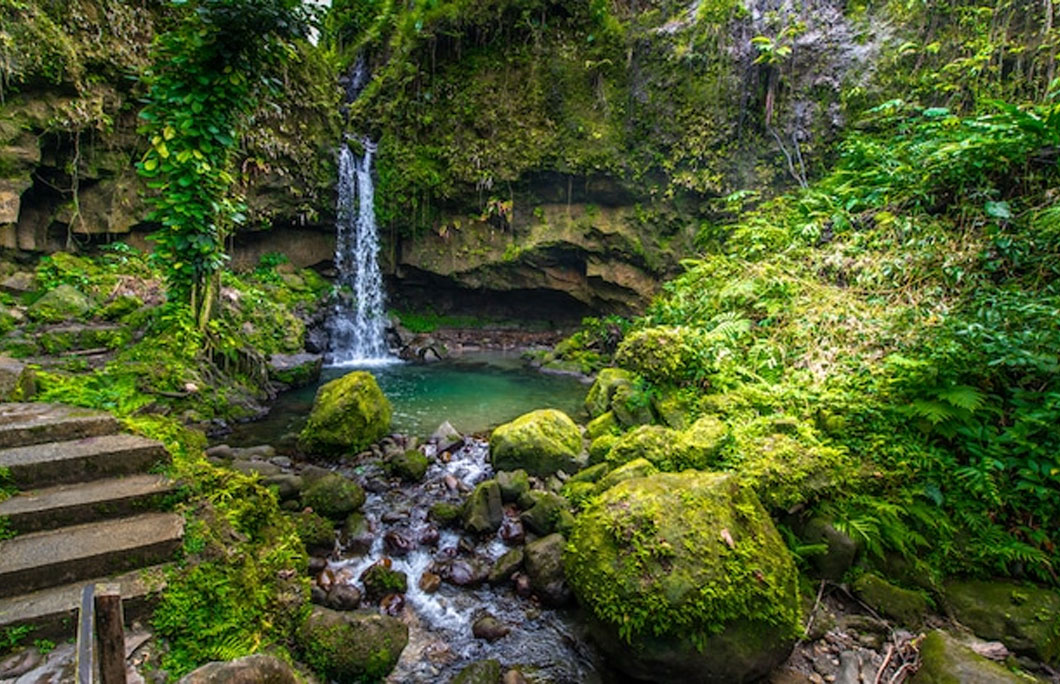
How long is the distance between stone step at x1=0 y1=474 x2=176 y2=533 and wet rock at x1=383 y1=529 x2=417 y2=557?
72.4 inches

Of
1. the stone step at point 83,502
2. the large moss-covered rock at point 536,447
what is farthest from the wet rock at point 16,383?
the large moss-covered rock at point 536,447

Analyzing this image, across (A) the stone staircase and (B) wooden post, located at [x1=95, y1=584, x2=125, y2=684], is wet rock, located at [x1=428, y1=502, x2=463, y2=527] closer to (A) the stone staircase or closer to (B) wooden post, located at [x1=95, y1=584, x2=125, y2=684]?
(A) the stone staircase

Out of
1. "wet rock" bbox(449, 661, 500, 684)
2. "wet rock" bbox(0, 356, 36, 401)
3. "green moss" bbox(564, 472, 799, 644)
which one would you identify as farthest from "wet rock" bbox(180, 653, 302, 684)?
"wet rock" bbox(0, 356, 36, 401)

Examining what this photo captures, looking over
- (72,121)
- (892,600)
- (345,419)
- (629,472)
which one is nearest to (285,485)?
(345,419)

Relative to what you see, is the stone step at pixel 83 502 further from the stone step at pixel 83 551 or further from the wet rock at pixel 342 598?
the wet rock at pixel 342 598

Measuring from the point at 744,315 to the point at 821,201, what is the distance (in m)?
2.88

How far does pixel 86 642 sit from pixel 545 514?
3522mm

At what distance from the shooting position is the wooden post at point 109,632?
53.6 inches

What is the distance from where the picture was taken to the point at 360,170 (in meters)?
14.4

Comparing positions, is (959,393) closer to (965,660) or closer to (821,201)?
(965,660)

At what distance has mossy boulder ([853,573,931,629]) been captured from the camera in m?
3.18

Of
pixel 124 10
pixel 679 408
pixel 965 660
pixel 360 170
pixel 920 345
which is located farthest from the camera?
pixel 360 170

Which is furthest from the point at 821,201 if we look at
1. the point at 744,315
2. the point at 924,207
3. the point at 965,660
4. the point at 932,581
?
the point at 965,660

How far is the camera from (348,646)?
287cm
